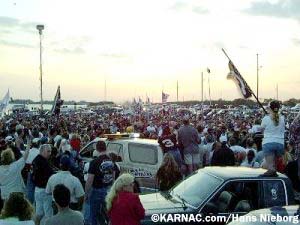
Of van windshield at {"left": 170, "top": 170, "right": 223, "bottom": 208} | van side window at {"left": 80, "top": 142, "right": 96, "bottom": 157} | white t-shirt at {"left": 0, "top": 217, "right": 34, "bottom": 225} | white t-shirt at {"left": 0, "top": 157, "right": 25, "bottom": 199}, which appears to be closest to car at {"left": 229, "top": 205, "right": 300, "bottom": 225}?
van windshield at {"left": 170, "top": 170, "right": 223, "bottom": 208}

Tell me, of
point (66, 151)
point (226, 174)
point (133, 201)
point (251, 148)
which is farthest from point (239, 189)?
point (251, 148)

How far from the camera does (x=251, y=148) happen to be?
1439cm

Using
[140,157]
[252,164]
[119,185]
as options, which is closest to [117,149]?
[140,157]

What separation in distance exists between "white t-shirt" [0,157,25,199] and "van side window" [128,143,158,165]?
4.34 meters

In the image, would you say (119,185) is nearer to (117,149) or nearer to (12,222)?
(12,222)

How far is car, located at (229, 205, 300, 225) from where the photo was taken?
18.3 ft

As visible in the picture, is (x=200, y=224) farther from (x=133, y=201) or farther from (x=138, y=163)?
(x=138, y=163)

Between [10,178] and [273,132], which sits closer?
[10,178]

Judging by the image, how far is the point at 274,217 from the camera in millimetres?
5688

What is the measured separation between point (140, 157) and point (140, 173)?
46cm

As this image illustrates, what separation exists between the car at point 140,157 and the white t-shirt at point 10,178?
150 inches

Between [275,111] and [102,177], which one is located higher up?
[275,111]

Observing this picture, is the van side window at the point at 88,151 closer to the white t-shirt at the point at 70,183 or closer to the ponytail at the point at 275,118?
the white t-shirt at the point at 70,183

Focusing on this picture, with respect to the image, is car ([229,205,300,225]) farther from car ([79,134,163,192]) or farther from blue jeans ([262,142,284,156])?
car ([79,134,163,192])
